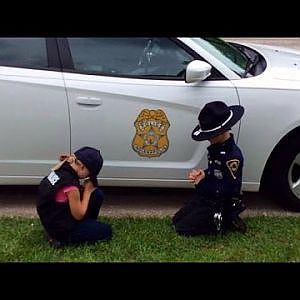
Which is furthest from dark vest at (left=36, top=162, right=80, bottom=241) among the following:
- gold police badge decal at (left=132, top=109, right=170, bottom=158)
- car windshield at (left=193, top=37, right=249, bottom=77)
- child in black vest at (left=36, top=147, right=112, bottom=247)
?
car windshield at (left=193, top=37, right=249, bottom=77)

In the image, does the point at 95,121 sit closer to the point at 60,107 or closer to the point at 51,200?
the point at 60,107

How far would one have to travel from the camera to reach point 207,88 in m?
4.06

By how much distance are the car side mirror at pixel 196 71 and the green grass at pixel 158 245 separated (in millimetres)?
1019

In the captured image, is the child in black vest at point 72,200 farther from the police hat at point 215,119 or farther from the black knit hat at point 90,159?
the police hat at point 215,119

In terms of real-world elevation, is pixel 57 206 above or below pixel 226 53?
below

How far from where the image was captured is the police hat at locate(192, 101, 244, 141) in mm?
3734

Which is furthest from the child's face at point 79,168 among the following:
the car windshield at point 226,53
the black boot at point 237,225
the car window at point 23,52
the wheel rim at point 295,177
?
the wheel rim at point 295,177

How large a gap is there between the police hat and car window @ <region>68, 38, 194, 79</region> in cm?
49

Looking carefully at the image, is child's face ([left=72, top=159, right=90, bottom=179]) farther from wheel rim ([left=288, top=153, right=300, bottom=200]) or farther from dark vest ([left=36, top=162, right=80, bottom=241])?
wheel rim ([left=288, top=153, right=300, bottom=200])

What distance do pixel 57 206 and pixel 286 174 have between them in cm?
165

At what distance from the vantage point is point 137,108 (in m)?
4.04

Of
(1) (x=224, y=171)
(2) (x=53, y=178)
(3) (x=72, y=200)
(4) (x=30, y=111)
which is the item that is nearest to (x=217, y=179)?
(1) (x=224, y=171)

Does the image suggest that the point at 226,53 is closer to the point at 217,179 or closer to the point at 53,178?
the point at 217,179

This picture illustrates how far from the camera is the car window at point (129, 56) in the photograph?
13.6 feet
